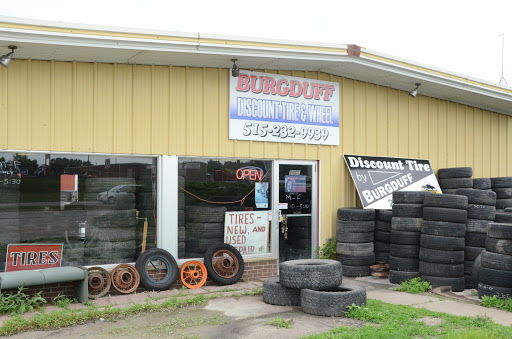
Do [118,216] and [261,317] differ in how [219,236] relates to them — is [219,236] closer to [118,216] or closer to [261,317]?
[118,216]

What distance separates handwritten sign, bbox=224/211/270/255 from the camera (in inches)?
384

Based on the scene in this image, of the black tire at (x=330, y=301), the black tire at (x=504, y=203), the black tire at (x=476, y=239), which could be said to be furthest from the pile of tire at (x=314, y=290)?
the black tire at (x=504, y=203)

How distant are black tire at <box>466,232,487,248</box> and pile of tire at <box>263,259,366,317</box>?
9.95 ft

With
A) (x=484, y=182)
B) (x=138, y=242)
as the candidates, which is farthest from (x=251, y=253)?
(x=484, y=182)

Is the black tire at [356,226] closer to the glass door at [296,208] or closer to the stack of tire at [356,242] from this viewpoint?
the stack of tire at [356,242]

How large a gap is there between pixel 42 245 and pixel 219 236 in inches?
118

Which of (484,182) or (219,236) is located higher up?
(484,182)

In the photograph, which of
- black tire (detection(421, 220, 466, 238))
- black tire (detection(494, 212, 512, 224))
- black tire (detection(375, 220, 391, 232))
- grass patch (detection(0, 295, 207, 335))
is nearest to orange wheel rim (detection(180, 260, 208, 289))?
grass patch (detection(0, 295, 207, 335))

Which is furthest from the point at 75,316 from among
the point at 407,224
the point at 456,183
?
the point at 456,183

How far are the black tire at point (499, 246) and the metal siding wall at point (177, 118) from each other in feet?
10.9

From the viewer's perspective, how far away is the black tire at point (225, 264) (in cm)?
914

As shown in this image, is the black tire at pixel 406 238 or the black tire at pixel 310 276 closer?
the black tire at pixel 310 276

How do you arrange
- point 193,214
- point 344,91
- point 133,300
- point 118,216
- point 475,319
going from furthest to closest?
point 344,91 < point 193,214 < point 118,216 < point 133,300 < point 475,319

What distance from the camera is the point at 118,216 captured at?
8797 millimetres
